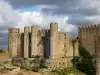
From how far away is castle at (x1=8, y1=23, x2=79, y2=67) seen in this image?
57972 millimetres

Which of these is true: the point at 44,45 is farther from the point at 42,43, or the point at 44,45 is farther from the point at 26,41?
the point at 26,41

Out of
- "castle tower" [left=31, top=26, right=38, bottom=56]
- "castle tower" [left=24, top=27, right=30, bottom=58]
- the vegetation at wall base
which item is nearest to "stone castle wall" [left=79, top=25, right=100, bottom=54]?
the vegetation at wall base

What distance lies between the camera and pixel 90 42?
6081 centimetres

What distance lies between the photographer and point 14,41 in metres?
64.9

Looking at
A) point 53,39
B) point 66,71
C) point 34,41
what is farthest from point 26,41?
point 66,71

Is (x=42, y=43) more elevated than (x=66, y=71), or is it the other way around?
(x=42, y=43)

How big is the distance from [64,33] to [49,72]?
752 centimetres

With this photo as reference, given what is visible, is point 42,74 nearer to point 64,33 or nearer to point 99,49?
point 64,33

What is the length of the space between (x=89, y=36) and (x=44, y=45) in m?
7.27

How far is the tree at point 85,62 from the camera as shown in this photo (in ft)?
189

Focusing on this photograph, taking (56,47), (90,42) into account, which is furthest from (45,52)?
(90,42)

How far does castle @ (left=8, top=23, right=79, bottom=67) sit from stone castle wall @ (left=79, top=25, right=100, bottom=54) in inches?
56.5

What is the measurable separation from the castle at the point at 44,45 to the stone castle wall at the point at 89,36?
144 centimetres

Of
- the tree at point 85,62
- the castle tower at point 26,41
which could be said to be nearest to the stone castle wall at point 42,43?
the castle tower at point 26,41
